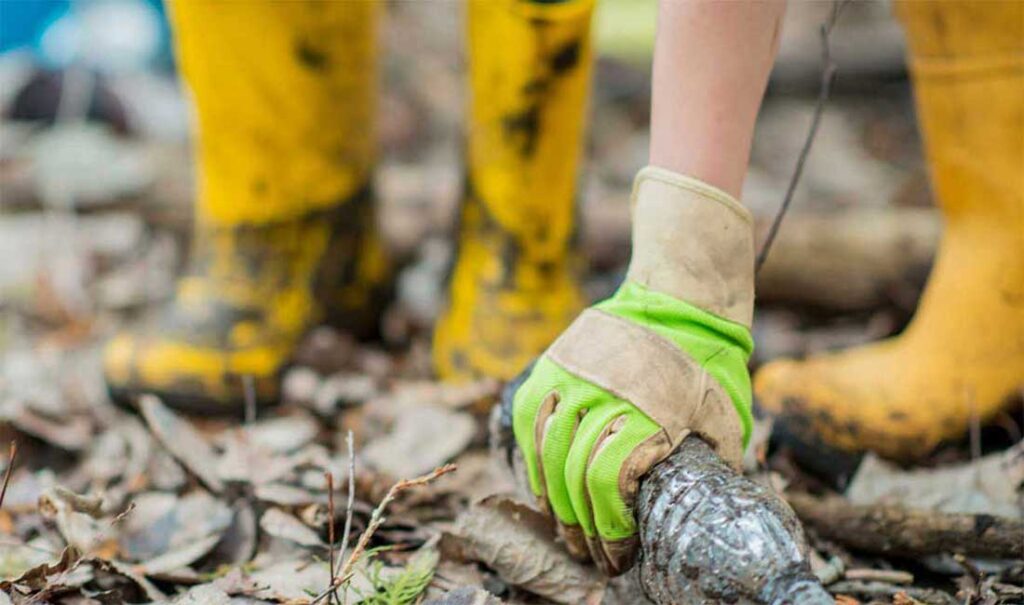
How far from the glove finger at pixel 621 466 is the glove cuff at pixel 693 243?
151mm

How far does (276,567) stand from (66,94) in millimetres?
2169

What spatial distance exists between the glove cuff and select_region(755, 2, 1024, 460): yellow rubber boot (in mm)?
467

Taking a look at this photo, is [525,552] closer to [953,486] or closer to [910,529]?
[910,529]

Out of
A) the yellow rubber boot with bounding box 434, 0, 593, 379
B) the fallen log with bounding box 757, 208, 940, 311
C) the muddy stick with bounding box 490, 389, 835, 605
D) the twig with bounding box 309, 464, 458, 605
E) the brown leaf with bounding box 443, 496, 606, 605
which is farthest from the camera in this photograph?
the fallen log with bounding box 757, 208, 940, 311

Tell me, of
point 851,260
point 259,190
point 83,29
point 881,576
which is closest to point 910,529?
point 881,576

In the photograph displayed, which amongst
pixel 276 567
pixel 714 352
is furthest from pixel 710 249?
pixel 276 567

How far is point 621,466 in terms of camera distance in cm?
93

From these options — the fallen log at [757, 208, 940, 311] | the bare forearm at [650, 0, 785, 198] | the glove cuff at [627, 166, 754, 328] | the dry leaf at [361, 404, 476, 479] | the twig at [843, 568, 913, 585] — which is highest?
the bare forearm at [650, 0, 785, 198]

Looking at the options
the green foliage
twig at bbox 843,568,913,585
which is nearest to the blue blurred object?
the green foliage

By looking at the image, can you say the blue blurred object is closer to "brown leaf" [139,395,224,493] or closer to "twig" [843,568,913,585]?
"brown leaf" [139,395,224,493]

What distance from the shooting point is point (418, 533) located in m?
1.18

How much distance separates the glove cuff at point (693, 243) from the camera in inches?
39.9

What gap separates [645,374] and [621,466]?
0.30 ft

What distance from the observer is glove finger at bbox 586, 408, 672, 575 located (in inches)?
36.8
